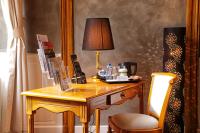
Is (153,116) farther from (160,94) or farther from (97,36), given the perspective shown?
(97,36)

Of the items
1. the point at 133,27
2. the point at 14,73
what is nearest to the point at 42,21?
the point at 14,73

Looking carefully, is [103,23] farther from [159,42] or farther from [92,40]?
[159,42]

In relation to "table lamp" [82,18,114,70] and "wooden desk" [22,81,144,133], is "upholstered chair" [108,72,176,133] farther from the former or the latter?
"table lamp" [82,18,114,70]

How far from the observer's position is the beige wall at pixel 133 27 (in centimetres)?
339

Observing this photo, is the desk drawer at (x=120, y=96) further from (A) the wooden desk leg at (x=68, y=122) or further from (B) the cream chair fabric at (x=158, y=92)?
(A) the wooden desk leg at (x=68, y=122)

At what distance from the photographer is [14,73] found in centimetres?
326

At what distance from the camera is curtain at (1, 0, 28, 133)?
3.22 m

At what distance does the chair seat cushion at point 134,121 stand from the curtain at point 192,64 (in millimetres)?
932

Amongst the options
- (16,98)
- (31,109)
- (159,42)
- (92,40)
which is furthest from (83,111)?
(159,42)

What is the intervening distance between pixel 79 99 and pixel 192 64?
1713 mm

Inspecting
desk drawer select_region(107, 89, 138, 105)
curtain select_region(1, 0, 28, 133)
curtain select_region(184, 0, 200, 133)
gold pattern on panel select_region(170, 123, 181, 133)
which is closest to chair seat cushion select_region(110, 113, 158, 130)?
desk drawer select_region(107, 89, 138, 105)

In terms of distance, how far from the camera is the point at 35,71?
347cm

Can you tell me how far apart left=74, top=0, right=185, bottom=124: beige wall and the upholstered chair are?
2.35 feet

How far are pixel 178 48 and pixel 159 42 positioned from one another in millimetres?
339
